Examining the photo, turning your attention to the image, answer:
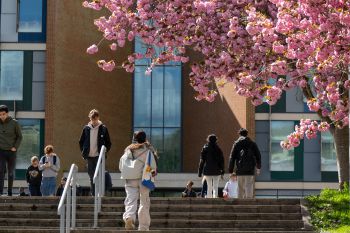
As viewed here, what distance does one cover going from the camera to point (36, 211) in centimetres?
1695

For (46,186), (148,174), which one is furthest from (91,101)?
(148,174)

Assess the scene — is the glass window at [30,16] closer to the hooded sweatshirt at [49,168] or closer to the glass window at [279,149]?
the glass window at [279,149]

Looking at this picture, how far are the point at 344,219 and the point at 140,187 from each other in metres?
4.21

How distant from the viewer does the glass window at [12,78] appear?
41.0m

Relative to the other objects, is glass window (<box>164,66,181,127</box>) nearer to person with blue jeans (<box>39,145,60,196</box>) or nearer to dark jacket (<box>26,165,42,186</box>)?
dark jacket (<box>26,165,42,186</box>)

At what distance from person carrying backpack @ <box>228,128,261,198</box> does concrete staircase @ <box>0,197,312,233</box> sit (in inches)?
54.7

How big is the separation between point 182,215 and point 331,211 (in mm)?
2731

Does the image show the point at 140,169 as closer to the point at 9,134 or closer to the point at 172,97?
the point at 9,134

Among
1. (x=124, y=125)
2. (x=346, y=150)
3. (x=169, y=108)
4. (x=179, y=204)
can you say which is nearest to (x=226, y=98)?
(x=169, y=108)

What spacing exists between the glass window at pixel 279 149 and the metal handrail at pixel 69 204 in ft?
83.6

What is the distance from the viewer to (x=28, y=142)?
40.8 metres

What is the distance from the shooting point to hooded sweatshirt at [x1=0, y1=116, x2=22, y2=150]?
1825 cm

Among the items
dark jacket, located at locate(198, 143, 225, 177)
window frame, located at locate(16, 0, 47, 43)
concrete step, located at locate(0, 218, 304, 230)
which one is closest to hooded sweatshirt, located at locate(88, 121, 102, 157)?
concrete step, located at locate(0, 218, 304, 230)

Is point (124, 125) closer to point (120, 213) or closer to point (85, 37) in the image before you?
point (85, 37)
